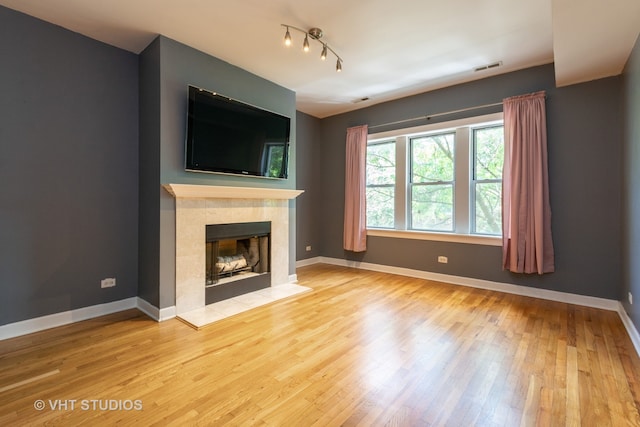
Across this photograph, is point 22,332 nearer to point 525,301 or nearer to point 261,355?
point 261,355

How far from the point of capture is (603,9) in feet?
7.02

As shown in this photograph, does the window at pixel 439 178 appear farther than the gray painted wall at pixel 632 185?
Yes

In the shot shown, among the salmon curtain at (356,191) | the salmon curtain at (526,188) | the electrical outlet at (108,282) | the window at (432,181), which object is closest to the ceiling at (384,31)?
the salmon curtain at (526,188)

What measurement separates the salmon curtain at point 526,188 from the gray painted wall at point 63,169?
14.6 feet

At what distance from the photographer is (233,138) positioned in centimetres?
341

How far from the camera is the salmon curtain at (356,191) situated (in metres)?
5.15

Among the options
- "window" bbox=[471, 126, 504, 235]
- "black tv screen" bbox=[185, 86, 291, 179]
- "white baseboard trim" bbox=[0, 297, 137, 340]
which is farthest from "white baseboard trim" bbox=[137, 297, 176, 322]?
"window" bbox=[471, 126, 504, 235]

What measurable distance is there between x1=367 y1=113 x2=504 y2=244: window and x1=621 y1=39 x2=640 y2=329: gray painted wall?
1.24 m

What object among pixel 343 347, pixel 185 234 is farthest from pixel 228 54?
pixel 343 347

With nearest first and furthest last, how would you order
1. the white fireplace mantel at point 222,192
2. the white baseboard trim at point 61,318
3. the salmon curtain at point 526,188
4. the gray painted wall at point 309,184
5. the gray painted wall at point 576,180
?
the white baseboard trim at point 61,318 → the white fireplace mantel at point 222,192 → the gray painted wall at point 576,180 → the salmon curtain at point 526,188 → the gray painted wall at point 309,184

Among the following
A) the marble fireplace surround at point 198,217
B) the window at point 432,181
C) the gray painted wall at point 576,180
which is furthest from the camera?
the window at point 432,181

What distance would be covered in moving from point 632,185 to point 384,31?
8.74 ft

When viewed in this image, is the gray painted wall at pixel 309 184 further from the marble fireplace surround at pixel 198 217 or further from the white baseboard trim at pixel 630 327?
the white baseboard trim at pixel 630 327

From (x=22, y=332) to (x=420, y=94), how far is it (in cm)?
544
